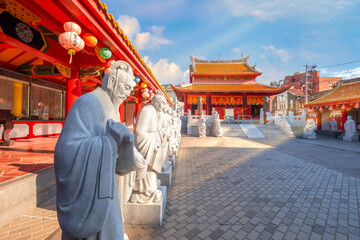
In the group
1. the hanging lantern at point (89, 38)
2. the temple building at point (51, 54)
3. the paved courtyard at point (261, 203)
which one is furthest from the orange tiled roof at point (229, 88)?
the hanging lantern at point (89, 38)

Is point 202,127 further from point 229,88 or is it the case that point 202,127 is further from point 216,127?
point 229,88

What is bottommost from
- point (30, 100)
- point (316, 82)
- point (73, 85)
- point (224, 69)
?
point (30, 100)

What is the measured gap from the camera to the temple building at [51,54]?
309cm

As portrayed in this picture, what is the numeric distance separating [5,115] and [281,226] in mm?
8101

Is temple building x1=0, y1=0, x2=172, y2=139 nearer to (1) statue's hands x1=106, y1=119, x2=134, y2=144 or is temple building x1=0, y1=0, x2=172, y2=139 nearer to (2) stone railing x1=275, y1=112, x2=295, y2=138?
(1) statue's hands x1=106, y1=119, x2=134, y2=144

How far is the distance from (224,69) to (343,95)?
46.8 ft

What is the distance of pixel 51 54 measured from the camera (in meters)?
4.32

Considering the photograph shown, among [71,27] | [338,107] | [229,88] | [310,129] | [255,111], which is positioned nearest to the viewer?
[71,27]

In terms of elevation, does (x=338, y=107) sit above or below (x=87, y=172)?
above

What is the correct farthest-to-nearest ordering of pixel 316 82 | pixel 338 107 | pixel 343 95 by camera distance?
pixel 316 82 → pixel 338 107 → pixel 343 95

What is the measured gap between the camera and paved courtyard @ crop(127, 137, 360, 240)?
92.2 inches

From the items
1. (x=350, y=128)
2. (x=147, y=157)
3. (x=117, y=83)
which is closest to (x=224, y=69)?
(x=350, y=128)

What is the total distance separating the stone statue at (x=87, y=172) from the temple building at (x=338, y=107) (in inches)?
724

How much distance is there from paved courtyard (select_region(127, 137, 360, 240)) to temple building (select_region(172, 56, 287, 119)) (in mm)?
14268
